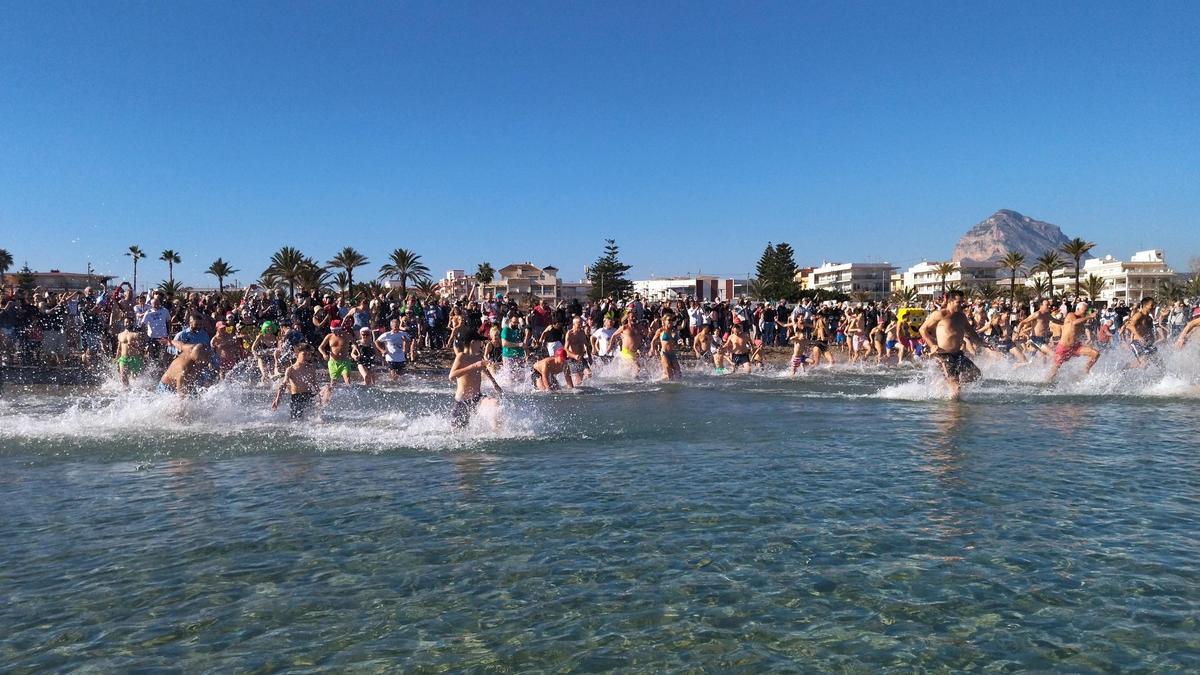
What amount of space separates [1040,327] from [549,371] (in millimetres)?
11419

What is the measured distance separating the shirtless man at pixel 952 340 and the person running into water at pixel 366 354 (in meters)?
9.78

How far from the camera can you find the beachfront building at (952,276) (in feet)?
368

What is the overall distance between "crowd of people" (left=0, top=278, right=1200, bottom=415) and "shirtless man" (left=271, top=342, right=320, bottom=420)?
2cm

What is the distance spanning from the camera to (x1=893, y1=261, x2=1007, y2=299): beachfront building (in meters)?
112

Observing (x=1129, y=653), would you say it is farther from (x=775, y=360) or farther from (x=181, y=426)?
(x=775, y=360)

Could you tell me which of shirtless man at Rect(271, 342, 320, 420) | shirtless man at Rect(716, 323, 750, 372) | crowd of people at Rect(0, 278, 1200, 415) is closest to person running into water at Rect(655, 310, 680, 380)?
crowd of people at Rect(0, 278, 1200, 415)

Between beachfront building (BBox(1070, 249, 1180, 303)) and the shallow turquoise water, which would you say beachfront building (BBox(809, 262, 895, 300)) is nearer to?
beachfront building (BBox(1070, 249, 1180, 303))

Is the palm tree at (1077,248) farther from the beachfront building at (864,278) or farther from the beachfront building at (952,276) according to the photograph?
the beachfront building at (864,278)

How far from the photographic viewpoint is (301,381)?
1077cm

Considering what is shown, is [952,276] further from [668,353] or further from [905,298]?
[668,353]

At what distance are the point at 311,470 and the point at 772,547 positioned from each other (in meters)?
4.54

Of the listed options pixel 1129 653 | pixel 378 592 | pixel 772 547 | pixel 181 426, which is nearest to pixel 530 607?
pixel 378 592

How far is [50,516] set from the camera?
19.8 ft

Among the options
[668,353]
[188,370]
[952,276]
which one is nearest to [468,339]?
[188,370]
